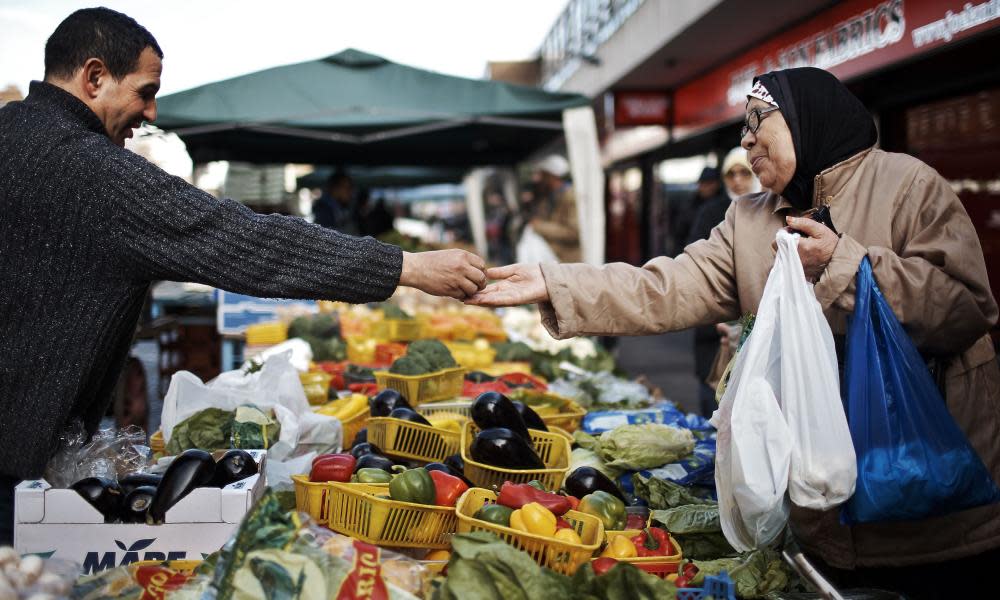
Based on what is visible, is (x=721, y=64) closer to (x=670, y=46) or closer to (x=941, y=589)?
(x=670, y=46)

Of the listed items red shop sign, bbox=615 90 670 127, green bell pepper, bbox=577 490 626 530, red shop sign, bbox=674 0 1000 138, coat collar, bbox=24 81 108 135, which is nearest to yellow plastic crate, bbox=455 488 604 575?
green bell pepper, bbox=577 490 626 530

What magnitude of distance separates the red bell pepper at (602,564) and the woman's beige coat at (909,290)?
0.66 metres

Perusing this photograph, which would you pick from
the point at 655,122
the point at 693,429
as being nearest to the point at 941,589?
the point at 693,429

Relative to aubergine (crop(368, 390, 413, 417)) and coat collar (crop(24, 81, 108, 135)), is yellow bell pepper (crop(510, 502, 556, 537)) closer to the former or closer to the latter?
aubergine (crop(368, 390, 413, 417))

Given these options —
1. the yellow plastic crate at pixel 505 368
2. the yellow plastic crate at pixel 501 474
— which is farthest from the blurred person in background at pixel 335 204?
the yellow plastic crate at pixel 501 474

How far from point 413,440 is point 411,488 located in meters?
0.86

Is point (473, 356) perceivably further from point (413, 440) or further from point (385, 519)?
point (385, 519)

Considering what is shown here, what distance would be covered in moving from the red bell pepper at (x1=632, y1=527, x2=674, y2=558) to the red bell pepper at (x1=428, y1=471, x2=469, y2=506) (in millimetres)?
544

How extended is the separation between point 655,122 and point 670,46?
3.51 metres

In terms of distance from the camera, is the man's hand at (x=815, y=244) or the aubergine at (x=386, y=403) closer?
the man's hand at (x=815, y=244)

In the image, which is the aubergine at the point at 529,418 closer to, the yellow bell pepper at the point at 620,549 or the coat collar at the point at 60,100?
the yellow bell pepper at the point at 620,549

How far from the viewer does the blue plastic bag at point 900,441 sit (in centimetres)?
208

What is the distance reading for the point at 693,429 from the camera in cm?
397

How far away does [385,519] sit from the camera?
235 cm
